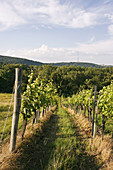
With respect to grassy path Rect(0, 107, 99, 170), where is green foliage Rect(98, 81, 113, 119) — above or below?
above

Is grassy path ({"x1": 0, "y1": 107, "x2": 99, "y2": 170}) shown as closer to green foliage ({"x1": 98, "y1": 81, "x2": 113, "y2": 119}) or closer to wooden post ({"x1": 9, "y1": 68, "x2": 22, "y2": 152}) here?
wooden post ({"x1": 9, "y1": 68, "x2": 22, "y2": 152})

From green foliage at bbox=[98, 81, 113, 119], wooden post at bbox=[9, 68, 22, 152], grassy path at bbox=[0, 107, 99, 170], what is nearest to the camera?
grassy path at bbox=[0, 107, 99, 170]

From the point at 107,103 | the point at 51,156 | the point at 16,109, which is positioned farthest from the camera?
the point at 107,103

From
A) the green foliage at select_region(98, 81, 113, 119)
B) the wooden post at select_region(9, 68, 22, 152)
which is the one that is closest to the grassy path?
the wooden post at select_region(9, 68, 22, 152)

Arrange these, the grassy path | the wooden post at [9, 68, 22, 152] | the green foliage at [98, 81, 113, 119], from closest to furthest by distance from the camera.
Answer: the grassy path
the wooden post at [9, 68, 22, 152]
the green foliage at [98, 81, 113, 119]

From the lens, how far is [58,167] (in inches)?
141

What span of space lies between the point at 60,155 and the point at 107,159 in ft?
5.13

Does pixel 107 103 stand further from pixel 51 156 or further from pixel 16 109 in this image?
pixel 16 109

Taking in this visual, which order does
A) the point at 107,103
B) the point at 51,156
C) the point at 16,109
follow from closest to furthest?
the point at 16,109, the point at 51,156, the point at 107,103

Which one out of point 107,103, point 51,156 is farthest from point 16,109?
point 107,103

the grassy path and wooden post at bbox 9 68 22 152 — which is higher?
wooden post at bbox 9 68 22 152

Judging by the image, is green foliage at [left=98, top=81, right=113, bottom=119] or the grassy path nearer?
the grassy path

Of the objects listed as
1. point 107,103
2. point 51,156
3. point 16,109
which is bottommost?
point 51,156

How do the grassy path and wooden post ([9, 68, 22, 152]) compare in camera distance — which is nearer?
the grassy path
